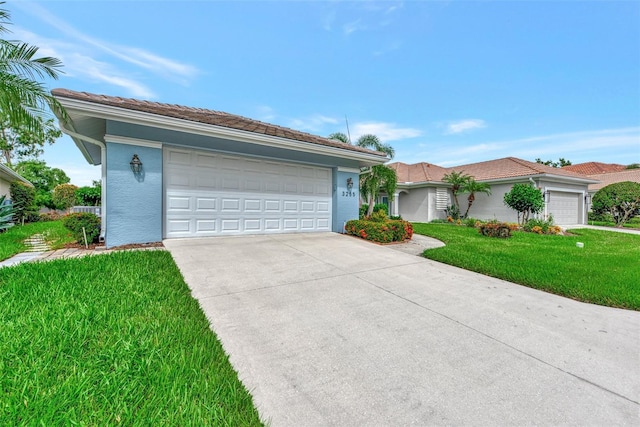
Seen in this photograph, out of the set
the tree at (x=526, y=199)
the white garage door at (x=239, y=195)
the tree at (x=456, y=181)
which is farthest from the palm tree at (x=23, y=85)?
the tree at (x=456, y=181)

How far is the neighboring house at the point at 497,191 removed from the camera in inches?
594

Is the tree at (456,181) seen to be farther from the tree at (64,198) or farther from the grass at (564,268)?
the tree at (64,198)

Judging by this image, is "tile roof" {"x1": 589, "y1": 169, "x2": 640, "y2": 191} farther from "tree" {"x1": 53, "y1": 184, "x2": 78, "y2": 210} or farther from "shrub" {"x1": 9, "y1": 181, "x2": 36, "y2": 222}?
"tree" {"x1": 53, "y1": 184, "x2": 78, "y2": 210}

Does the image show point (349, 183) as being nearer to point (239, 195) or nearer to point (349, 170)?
point (349, 170)

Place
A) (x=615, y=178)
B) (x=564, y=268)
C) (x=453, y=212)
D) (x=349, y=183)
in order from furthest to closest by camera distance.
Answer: (x=615, y=178), (x=453, y=212), (x=349, y=183), (x=564, y=268)

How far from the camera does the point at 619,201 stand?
15297 mm

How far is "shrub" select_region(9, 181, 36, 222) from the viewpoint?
43.7 feet

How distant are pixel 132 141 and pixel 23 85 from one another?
5.95 feet

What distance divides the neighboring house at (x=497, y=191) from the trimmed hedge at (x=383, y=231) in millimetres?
10019

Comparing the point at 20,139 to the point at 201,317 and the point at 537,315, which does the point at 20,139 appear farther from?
the point at 537,315

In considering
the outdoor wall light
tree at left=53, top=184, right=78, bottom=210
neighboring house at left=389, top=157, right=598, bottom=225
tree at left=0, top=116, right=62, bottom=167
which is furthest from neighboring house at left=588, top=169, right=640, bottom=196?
tree at left=0, top=116, right=62, bottom=167

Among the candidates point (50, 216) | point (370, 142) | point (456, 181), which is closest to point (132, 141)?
point (370, 142)

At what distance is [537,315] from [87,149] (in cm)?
1125

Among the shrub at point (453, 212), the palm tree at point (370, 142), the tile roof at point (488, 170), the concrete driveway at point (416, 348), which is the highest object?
the palm tree at point (370, 142)
